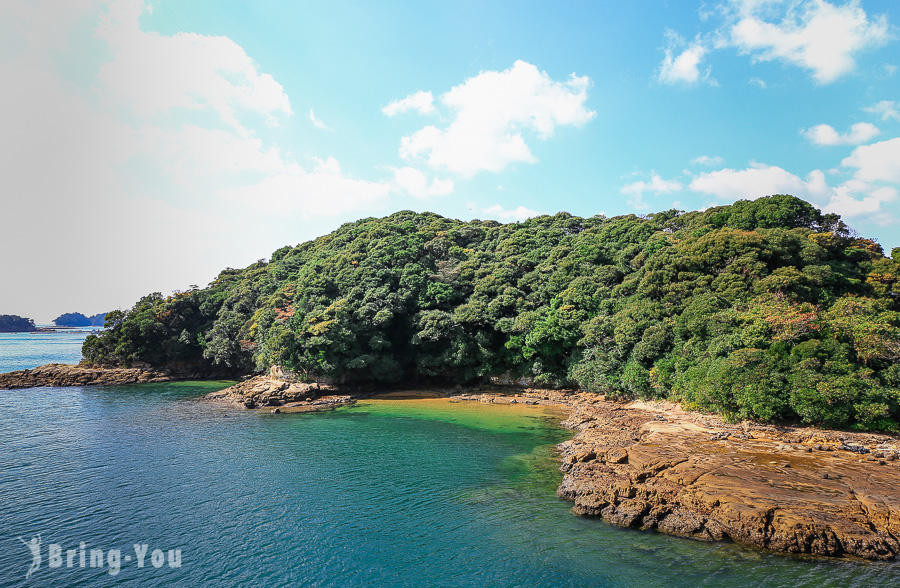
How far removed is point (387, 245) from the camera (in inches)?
1970

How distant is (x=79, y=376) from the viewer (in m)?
48.8

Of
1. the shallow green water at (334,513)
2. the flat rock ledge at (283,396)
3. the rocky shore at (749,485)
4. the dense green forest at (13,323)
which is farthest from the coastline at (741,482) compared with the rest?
the dense green forest at (13,323)

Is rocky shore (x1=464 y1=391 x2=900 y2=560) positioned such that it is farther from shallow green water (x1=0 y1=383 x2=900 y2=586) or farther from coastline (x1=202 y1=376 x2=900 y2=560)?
shallow green water (x1=0 y1=383 x2=900 y2=586)

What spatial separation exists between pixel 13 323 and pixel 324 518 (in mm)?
205953

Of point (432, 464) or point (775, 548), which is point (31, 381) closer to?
point (432, 464)

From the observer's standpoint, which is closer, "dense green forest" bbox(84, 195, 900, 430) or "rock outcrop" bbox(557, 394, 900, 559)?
"rock outcrop" bbox(557, 394, 900, 559)

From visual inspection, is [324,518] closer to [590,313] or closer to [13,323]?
[590,313]

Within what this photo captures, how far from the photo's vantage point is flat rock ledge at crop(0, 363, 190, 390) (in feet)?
151

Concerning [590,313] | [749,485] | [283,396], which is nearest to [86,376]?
[283,396]

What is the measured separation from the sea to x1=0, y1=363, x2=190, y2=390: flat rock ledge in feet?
78.2

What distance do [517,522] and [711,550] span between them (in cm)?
592

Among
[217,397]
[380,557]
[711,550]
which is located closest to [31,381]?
[217,397]

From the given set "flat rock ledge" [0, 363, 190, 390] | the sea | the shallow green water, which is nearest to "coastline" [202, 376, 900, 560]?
the sea

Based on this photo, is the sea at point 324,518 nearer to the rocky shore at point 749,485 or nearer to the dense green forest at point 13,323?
the rocky shore at point 749,485
